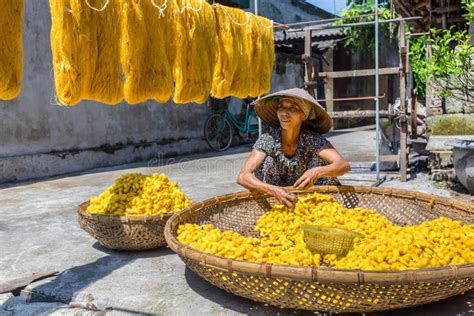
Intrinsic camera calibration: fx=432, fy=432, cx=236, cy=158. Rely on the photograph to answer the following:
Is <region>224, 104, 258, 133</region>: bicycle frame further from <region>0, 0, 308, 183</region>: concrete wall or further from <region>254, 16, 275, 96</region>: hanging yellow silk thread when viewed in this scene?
<region>254, 16, 275, 96</region>: hanging yellow silk thread

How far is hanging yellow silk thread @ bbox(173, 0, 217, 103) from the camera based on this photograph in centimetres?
323

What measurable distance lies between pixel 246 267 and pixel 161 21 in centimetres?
191

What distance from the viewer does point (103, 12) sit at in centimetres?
269


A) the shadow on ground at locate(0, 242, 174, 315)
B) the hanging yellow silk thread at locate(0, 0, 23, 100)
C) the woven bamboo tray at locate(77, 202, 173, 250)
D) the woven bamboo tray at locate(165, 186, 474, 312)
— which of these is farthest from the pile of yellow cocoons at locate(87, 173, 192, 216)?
the hanging yellow silk thread at locate(0, 0, 23, 100)

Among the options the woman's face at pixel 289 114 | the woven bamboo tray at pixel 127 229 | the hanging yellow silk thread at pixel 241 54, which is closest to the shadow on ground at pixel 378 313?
the woven bamboo tray at pixel 127 229

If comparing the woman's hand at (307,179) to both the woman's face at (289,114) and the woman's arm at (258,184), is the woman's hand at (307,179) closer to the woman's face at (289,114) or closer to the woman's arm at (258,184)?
the woman's arm at (258,184)

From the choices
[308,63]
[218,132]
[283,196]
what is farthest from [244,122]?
[283,196]

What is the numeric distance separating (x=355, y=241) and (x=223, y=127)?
947cm

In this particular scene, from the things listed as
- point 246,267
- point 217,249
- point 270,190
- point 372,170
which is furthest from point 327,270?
point 372,170

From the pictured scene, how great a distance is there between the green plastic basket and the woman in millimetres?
800

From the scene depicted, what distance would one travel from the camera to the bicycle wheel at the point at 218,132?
11469mm

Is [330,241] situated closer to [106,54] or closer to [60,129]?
[106,54]

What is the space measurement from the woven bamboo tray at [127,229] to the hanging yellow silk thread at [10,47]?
45.0 inches

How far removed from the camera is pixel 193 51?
10.8 feet
